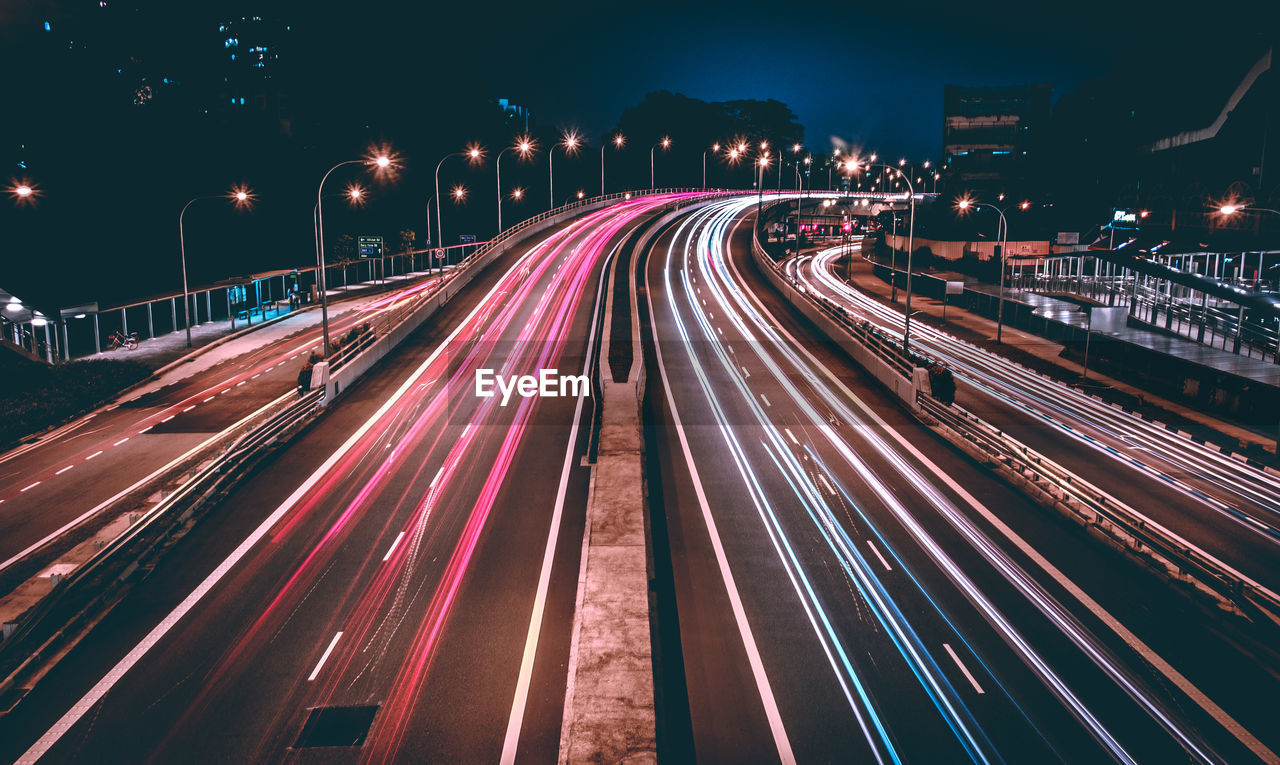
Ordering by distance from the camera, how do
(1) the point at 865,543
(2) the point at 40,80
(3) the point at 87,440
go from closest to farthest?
1. (1) the point at 865,543
2. (3) the point at 87,440
3. (2) the point at 40,80

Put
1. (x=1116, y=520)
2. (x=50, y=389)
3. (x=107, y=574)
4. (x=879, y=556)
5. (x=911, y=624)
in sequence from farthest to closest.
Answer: (x=50, y=389), (x=1116, y=520), (x=879, y=556), (x=107, y=574), (x=911, y=624)

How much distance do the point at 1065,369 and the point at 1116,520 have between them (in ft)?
90.3

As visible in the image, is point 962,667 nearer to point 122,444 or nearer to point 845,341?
point 122,444

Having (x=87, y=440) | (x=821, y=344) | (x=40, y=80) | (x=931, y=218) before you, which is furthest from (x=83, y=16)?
(x=931, y=218)

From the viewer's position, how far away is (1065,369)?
136ft

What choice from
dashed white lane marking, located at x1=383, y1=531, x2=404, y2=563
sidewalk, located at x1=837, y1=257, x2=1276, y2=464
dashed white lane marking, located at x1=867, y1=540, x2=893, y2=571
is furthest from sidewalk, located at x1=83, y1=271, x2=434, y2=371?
sidewalk, located at x1=837, y1=257, x2=1276, y2=464

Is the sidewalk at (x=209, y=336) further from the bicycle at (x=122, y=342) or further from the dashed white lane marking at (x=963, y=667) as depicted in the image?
the dashed white lane marking at (x=963, y=667)

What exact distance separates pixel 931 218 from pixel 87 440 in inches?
3558

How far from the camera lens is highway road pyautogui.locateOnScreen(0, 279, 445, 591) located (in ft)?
59.3

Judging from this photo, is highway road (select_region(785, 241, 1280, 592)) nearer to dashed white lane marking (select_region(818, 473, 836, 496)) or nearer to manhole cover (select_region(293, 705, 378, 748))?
dashed white lane marking (select_region(818, 473, 836, 496))

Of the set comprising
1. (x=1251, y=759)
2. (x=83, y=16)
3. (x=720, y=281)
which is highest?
(x=83, y=16)

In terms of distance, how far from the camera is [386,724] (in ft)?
36.1

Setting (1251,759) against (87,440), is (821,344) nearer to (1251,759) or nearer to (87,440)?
(1251,759)

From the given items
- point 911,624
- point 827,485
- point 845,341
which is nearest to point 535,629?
point 911,624
